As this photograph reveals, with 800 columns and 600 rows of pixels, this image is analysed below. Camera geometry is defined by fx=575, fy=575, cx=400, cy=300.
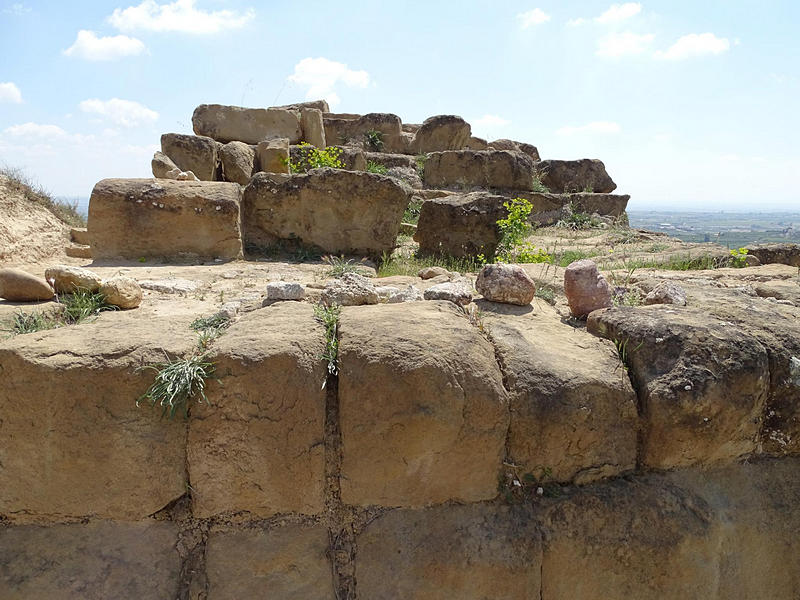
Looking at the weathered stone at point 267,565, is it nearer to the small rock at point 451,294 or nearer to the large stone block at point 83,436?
the large stone block at point 83,436

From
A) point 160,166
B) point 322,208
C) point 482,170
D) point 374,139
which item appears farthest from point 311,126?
point 322,208

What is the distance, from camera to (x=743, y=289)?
10.6 ft

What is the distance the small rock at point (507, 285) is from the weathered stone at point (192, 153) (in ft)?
20.0

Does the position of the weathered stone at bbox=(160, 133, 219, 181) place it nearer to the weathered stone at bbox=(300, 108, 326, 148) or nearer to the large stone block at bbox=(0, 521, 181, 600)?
the weathered stone at bbox=(300, 108, 326, 148)

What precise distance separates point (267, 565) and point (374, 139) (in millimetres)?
11518

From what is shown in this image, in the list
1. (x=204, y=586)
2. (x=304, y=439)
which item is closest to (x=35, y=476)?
(x=204, y=586)

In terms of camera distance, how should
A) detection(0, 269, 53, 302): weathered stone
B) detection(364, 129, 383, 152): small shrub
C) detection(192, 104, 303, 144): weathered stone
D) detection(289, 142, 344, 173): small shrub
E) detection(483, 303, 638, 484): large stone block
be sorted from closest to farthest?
1. detection(483, 303, 638, 484): large stone block
2. detection(0, 269, 53, 302): weathered stone
3. detection(289, 142, 344, 173): small shrub
4. detection(192, 104, 303, 144): weathered stone
5. detection(364, 129, 383, 152): small shrub

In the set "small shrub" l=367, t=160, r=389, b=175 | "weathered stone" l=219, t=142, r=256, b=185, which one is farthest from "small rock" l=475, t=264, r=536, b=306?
"small shrub" l=367, t=160, r=389, b=175

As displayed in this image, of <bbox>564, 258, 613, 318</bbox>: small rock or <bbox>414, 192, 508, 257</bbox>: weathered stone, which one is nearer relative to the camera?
<bbox>564, 258, 613, 318</bbox>: small rock

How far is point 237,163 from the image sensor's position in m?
7.68

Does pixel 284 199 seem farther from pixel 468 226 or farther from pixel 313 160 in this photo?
pixel 313 160

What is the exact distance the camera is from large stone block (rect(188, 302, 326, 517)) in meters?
1.96

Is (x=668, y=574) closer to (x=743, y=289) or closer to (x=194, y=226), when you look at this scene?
(x=743, y=289)

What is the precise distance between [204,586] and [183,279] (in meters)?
2.03
